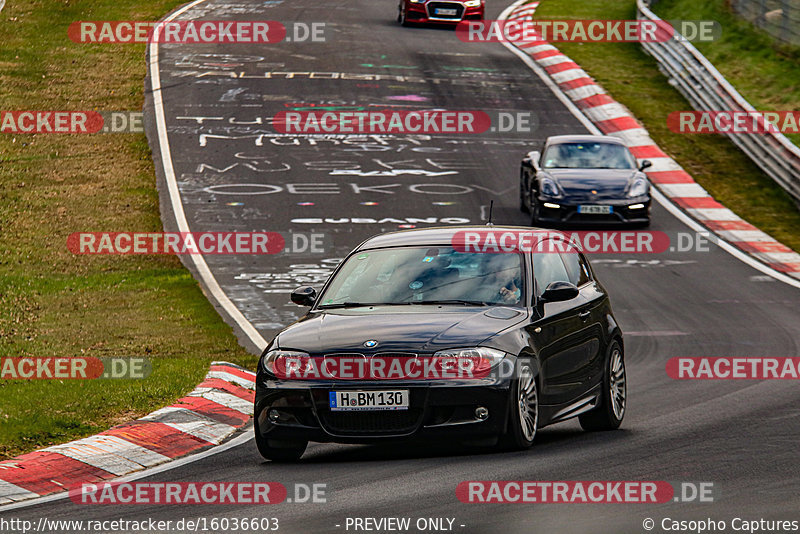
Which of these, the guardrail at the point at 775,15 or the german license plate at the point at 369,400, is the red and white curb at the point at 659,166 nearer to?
the guardrail at the point at 775,15

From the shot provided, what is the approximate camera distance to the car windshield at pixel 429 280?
9.56 m

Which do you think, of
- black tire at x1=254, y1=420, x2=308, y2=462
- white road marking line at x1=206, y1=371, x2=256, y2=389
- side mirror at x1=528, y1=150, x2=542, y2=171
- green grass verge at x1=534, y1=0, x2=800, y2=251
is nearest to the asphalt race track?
black tire at x1=254, y1=420, x2=308, y2=462

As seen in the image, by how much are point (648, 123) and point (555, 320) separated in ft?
67.6

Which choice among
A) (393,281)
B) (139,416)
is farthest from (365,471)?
(139,416)

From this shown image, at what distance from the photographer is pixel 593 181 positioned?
22.2 m

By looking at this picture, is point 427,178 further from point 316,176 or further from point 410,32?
point 410,32

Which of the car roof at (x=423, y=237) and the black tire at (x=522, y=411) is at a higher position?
the car roof at (x=423, y=237)

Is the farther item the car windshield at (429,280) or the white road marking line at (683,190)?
the white road marking line at (683,190)

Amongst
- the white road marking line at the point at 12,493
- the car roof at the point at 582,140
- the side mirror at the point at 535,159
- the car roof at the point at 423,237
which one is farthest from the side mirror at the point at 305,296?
the car roof at the point at 582,140

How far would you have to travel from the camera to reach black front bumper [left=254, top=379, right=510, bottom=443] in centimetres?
854

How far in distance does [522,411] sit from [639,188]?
1388 centimetres

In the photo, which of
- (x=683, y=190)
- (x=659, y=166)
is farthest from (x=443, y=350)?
(x=659, y=166)

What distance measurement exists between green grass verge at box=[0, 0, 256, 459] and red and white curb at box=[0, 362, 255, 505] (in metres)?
0.29

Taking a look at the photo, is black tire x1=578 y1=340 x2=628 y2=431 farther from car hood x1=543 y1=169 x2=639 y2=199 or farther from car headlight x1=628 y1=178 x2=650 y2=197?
car headlight x1=628 y1=178 x2=650 y2=197
